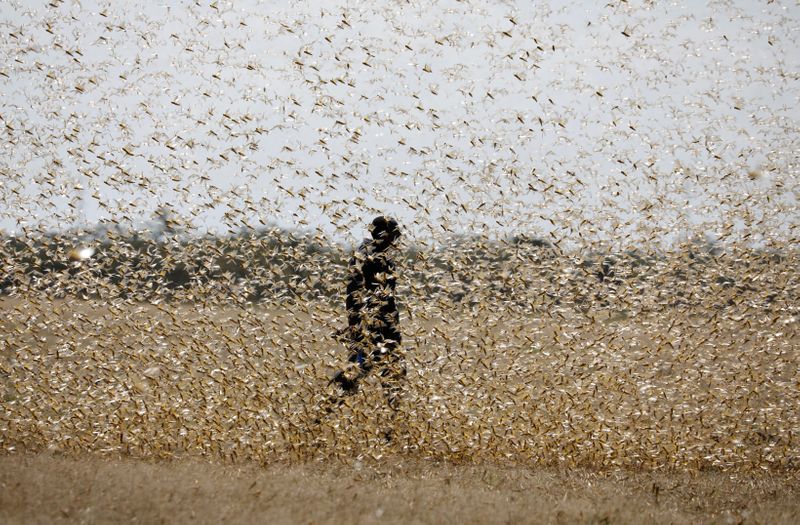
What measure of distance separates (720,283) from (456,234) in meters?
2.70

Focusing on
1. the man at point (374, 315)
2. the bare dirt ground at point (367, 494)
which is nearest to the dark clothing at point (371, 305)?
the man at point (374, 315)

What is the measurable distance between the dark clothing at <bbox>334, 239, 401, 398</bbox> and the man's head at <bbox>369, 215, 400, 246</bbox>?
0.25 ft

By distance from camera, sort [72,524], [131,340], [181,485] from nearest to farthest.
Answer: [72,524] → [181,485] → [131,340]

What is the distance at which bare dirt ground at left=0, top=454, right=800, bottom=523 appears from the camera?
5695mm

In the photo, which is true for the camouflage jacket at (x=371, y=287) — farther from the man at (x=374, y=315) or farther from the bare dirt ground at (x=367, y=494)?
the bare dirt ground at (x=367, y=494)

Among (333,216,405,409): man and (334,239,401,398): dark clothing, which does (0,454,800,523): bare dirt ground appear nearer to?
(333,216,405,409): man

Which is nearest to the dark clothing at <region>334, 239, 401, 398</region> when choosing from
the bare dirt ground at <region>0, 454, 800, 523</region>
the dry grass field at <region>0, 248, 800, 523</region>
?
the dry grass field at <region>0, 248, 800, 523</region>

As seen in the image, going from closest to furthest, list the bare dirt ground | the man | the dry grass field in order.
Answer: the bare dirt ground
the dry grass field
the man

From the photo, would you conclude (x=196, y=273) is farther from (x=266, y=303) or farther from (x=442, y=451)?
(x=442, y=451)

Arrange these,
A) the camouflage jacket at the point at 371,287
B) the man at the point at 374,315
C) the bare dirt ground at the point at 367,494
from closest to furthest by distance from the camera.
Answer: the bare dirt ground at the point at 367,494
the man at the point at 374,315
the camouflage jacket at the point at 371,287

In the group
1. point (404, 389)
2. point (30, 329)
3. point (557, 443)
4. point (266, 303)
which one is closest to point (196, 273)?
point (266, 303)

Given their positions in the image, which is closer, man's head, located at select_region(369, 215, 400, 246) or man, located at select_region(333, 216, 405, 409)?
man, located at select_region(333, 216, 405, 409)

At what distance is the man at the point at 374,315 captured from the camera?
28.3 feet

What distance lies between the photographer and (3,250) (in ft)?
30.9
